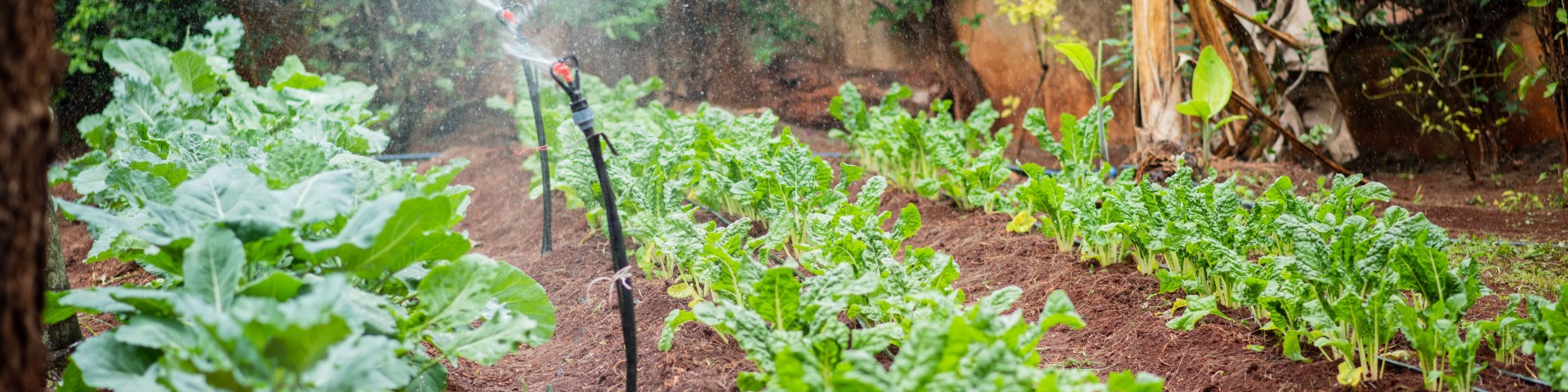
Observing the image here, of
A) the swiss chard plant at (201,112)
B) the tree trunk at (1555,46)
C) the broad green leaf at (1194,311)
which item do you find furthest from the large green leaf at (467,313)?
the tree trunk at (1555,46)

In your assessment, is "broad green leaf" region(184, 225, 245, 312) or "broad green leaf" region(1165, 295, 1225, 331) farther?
"broad green leaf" region(1165, 295, 1225, 331)

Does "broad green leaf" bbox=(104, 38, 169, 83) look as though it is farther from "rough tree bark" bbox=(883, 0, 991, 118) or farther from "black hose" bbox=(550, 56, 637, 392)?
"rough tree bark" bbox=(883, 0, 991, 118)

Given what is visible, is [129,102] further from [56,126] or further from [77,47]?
[56,126]

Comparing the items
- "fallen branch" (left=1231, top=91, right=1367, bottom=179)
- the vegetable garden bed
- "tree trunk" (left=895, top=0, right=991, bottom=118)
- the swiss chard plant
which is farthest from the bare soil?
"tree trunk" (left=895, top=0, right=991, bottom=118)

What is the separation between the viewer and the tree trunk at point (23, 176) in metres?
0.89

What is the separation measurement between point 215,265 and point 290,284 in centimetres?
10

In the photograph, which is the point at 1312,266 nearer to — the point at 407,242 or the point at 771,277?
the point at 771,277

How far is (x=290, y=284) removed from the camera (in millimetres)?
1335

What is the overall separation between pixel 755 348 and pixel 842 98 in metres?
3.02

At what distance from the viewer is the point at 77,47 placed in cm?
530

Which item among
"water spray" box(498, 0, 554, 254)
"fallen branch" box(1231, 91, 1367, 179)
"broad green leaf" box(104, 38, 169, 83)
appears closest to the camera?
"water spray" box(498, 0, 554, 254)

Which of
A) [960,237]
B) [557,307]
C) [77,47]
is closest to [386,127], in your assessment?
[77,47]

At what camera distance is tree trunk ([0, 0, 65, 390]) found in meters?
0.89

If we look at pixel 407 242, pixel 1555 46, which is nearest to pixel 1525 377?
pixel 407 242
